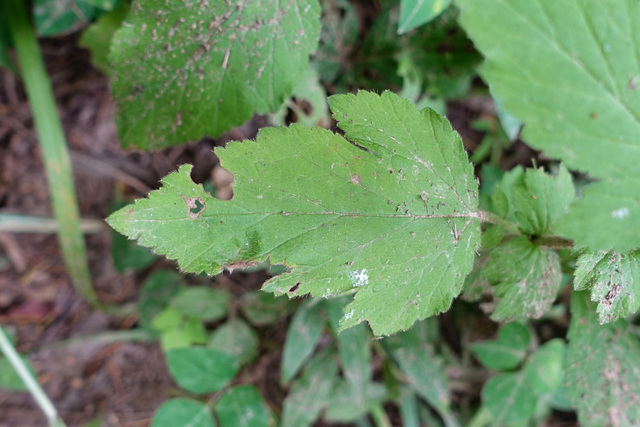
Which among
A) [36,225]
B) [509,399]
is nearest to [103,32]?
[36,225]

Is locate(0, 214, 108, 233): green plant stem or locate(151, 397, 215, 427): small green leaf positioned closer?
locate(151, 397, 215, 427): small green leaf

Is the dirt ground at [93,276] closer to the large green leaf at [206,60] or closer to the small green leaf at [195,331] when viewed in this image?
the small green leaf at [195,331]

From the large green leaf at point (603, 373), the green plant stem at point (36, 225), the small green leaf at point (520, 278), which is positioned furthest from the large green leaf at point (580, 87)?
the green plant stem at point (36, 225)

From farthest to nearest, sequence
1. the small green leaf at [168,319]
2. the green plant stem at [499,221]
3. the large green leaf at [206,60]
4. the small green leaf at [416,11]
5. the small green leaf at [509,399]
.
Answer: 1. the small green leaf at [168,319]
2. the small green leaf at [509,399]
3. the small green leaf at [416,11]
4. the large green leaf at [206,60]
5. the green plant stem at [499,221]

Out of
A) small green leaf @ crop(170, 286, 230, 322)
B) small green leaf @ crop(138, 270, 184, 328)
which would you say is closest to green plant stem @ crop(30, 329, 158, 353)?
small green leaf @ crop(138, 270, 184, 328)

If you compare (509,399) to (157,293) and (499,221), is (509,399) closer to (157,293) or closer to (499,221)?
(499,221)

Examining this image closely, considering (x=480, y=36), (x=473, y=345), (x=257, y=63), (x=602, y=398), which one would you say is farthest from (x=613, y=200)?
(x=473, y=345)

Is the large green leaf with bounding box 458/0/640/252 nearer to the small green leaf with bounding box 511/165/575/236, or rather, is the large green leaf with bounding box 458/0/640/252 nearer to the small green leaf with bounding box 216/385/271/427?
the small green leaf with bounding box 511/165/575/236
